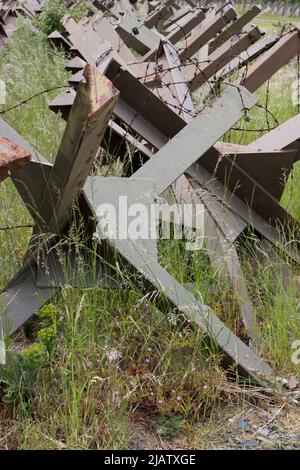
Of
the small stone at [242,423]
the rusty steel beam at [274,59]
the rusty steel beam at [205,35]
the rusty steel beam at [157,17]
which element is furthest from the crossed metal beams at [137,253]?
the rusty steel beam at [157,17]

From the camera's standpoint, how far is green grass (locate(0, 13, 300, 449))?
243cm

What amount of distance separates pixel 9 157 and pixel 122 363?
3.88ft

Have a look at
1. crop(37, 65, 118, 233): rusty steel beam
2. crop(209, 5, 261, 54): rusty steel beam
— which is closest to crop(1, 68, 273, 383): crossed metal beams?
crop(37, 65, 118, 233): rusty steel beam

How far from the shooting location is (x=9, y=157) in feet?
6.07

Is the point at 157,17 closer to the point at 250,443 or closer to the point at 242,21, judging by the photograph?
the point at 242,21

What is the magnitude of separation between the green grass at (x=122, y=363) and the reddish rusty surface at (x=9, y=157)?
806mm

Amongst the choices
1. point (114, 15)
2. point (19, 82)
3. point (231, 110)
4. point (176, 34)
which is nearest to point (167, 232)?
point (231, 110)

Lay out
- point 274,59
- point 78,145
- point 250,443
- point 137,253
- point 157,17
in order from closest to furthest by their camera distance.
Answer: point 78,145 → point 250,443 → point 137,253 → point 274,59 → point 157,17

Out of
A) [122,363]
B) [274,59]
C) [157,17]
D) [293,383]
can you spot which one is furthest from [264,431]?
[157,17]

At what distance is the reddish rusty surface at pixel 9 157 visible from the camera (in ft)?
6.03

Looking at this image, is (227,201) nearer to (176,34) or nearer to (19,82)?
(19,82)

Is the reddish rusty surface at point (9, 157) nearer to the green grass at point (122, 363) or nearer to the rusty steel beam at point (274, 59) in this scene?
the green grass at point (122, 363)

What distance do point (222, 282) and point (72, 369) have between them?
91 centimetres

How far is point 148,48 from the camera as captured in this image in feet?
23.5
